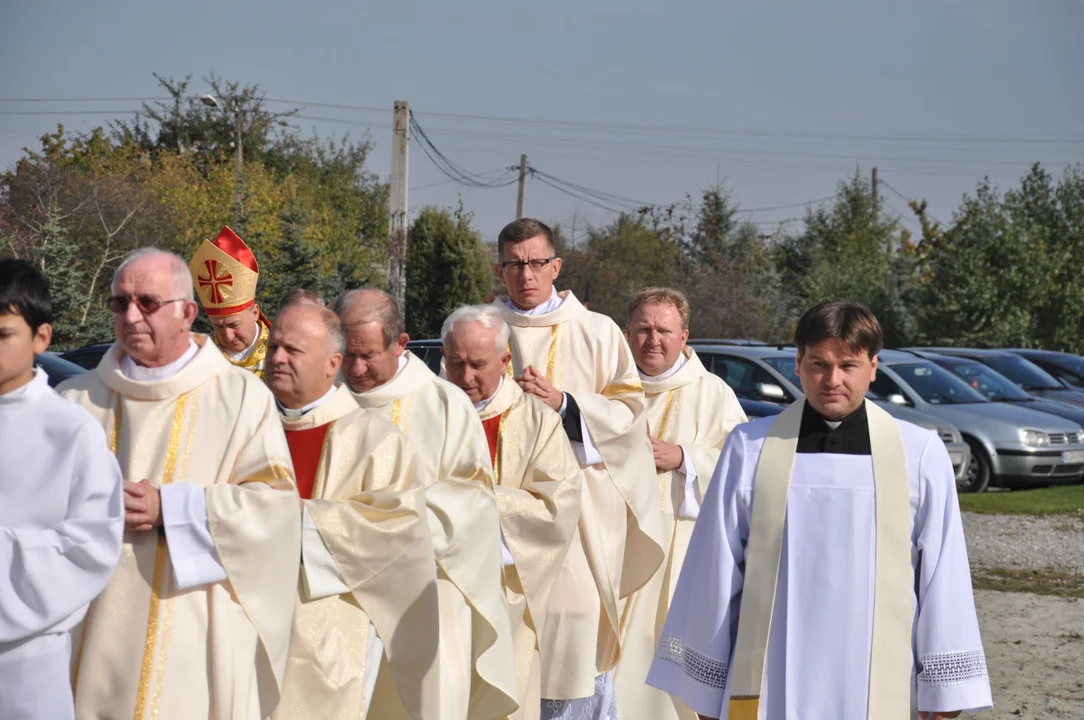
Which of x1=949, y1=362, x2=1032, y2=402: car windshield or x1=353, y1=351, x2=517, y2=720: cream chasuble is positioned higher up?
x1=949, y1=362, x2=1032, y2=402: car windshield

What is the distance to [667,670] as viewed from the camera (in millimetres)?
3922

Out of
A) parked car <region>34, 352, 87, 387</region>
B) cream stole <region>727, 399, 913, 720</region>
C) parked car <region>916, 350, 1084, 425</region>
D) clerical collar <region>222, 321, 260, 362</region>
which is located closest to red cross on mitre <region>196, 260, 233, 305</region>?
clerical collar <region>222, 321, 260, 362</region>

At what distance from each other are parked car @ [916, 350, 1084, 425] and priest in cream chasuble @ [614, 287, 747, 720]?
1058cm

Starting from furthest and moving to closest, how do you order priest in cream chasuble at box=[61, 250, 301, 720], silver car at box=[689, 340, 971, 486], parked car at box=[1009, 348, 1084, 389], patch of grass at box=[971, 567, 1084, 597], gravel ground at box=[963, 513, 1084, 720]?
parked car at box=[1009, 348, 1084, 389]
silver car at box=[689, 340, 971, 486]
patch of grass at box=[971, 567, 1084, 597]
gravel ground at box=[963, 513, 1084, 720]
priest in cream chasuble at box=[61, 250, 301, 720]

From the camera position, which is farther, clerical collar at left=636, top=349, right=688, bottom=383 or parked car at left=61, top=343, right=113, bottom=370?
parked car at left=61, top=343, right=113, bottom=370

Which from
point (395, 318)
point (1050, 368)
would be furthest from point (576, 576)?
point (1050, 368)

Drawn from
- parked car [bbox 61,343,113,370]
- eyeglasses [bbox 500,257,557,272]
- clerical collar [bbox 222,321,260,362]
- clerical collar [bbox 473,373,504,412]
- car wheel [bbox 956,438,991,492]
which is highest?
eyeglasses [bbox 500,257,557,272]

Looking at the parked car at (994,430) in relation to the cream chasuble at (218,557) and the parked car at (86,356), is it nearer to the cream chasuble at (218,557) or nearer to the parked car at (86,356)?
the parked car at (86,356)

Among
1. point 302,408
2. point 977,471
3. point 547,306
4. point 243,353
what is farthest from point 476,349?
point 977,471

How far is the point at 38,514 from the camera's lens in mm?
3256

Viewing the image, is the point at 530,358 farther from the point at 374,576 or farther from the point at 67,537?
the point at 67,537

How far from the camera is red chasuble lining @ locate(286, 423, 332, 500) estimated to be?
4301mm

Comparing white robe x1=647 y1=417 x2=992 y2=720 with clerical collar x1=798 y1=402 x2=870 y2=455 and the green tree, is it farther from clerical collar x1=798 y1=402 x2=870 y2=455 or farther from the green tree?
the green tree

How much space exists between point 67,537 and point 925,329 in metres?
29.1
